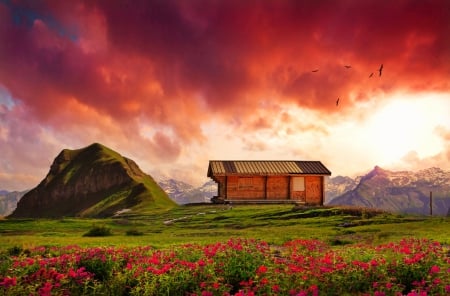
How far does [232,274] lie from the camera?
1193cm

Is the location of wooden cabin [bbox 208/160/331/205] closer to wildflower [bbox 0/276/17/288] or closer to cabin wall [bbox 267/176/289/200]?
cabin wall [bbox 267/176/289/200]

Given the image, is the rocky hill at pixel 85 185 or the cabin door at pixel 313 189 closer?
the cabin door at pixel 313 189

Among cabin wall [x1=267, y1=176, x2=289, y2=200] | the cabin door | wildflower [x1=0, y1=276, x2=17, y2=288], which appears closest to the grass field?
wildflower [x1=0, y1=276, x2=17, y2=288]

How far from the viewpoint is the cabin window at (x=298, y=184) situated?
194ft

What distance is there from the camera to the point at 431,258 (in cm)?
1223

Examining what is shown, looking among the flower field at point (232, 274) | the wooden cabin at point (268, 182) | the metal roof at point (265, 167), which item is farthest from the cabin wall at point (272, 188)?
the flower field at point (232, 274)

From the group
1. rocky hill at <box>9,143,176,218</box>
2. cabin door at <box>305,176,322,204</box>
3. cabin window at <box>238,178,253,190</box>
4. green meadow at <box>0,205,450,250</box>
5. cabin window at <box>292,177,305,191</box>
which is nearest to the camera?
green meadow at <box>0,205,450,250</box>

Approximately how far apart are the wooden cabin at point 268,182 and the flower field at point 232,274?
139ft

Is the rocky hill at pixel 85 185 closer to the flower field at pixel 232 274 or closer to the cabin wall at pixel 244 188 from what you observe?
the cabin wall at pixel 244 188

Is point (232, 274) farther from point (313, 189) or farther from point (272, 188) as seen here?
point (313, 189)

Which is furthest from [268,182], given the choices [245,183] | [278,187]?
[245,183]

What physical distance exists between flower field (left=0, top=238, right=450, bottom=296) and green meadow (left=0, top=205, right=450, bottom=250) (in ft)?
26.6

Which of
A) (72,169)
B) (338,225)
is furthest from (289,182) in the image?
(72,169)

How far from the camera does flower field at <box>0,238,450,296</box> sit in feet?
33.9
